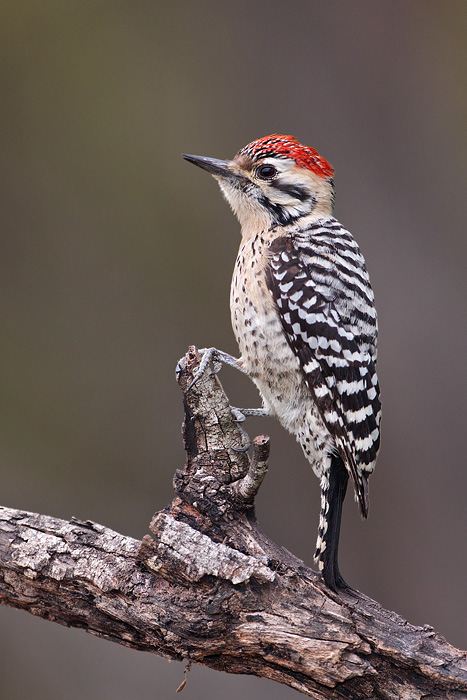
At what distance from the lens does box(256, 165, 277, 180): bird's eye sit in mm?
3264

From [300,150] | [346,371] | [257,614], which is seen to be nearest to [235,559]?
[257,614]

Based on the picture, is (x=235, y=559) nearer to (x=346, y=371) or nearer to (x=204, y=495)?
(x=204, y=495)

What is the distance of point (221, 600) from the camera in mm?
2488

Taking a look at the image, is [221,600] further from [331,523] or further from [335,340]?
[335,340]

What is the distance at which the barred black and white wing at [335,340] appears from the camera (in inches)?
114

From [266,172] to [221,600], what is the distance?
71.0 inches

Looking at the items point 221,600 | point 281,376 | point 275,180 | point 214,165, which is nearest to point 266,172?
point 275,180

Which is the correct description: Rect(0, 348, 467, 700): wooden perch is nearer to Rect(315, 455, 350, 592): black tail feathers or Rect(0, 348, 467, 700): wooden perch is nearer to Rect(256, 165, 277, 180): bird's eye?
Rect(315, 455, 350, 592): black tail feathers

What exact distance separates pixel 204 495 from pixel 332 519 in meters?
0.49

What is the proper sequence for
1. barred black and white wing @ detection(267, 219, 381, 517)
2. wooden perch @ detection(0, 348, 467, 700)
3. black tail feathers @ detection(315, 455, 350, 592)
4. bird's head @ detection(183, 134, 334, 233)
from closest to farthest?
wooden perch @ detection(0, 348, 467, 700)
black tail feathers @ detection(315, 455, 350, 592)
barred black and white wing @ detection(267, 219, 381, 517)
bird's head @ detection(183, 134, 334, 233)

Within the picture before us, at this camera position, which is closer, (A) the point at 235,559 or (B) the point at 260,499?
(A) the point at 235,559

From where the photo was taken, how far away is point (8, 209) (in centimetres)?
609

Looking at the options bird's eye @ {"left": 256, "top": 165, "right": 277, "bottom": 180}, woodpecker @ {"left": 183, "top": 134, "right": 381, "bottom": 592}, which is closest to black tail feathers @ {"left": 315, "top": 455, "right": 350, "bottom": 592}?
woodpecker @ {"left": 183, "top": 134, "right": 381, "bottom": 592}

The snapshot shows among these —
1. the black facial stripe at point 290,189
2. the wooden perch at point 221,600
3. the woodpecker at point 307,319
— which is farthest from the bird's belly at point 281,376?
the black facial stripe at point 290,189
